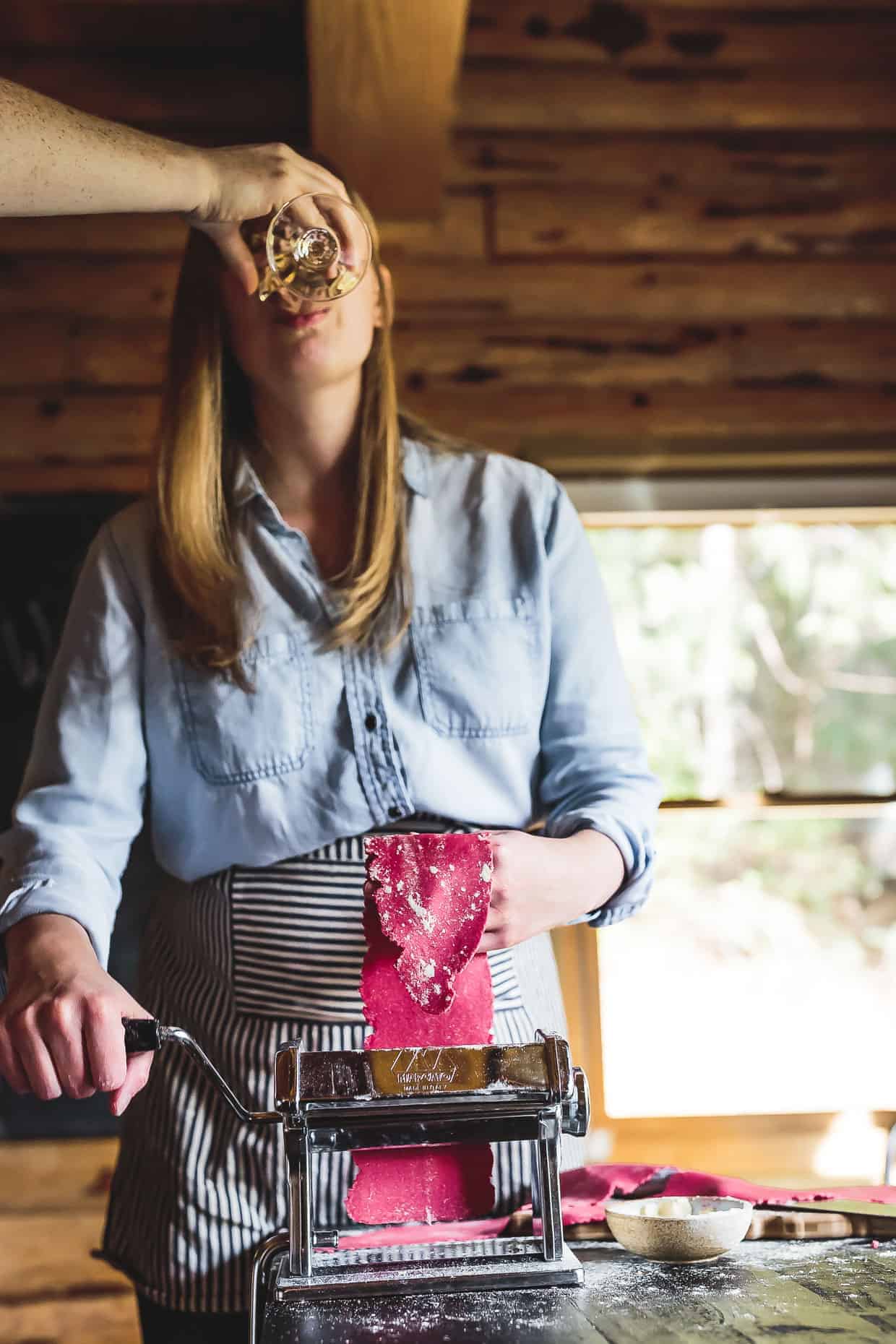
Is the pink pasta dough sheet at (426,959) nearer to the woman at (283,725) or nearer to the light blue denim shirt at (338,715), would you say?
the woman at (283,725)

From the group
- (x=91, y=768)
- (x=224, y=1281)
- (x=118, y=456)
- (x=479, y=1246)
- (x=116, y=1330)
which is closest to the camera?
(x=479, y=1246)

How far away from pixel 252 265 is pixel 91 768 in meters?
0.55

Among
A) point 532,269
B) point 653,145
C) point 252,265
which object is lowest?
point 252,265

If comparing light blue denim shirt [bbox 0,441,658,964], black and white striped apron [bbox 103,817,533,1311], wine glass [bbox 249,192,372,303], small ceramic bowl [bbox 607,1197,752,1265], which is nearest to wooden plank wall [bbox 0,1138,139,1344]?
black and white striped apron [bbox 103,817,533,1311]

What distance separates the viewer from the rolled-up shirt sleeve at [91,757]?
1.27m

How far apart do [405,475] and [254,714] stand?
1.16 ft

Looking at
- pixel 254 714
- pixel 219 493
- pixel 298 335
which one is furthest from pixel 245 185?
pixel 254 714

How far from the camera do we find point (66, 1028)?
102 centimetres

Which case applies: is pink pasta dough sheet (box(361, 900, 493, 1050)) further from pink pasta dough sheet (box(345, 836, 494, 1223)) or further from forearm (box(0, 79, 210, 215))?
forearm (box(0, 79, 210, 215))

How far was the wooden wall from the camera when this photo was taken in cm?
268

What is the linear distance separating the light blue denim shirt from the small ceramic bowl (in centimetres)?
33

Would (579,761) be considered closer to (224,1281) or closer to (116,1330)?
(224,1281)

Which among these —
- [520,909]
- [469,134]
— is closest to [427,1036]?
[520,909]

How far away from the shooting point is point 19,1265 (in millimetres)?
2449
